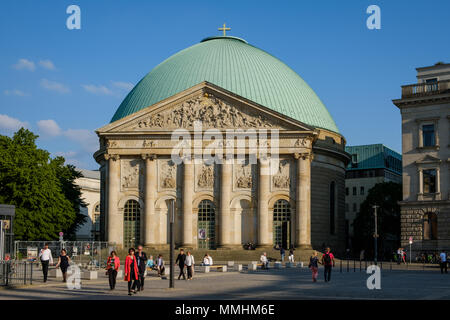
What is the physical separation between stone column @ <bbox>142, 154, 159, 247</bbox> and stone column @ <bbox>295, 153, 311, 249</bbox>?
1472 cm

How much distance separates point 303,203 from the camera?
2672 inches

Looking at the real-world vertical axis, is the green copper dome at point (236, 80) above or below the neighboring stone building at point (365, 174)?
above

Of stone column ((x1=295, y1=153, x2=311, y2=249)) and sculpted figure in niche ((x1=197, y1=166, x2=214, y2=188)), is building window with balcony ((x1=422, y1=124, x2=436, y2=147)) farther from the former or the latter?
sculpted figure in niche ((x1=197, y1=166, x2=214, y2=188))

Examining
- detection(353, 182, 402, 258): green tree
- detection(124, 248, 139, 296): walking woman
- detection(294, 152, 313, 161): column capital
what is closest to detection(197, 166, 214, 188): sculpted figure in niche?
detection(294, 152, 313, 161): column capital

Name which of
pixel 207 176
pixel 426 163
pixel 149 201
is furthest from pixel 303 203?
pixel 149 201

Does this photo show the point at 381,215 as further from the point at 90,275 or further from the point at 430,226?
the point at 90,275

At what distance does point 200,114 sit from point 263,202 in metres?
11.1

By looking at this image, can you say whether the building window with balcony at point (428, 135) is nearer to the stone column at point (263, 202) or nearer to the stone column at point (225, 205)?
the stone column at point (263, 202)

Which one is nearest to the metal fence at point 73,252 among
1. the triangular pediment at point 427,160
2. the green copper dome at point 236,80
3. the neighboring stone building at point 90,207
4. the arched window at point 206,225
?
the arched window at point 206,225

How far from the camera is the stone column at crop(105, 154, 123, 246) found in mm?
70625

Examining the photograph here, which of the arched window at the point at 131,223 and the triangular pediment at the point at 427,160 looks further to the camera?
the arched window at the point at 131,223

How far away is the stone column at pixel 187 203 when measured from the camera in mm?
69375

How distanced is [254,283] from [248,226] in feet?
112

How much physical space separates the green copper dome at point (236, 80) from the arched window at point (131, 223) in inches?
530
